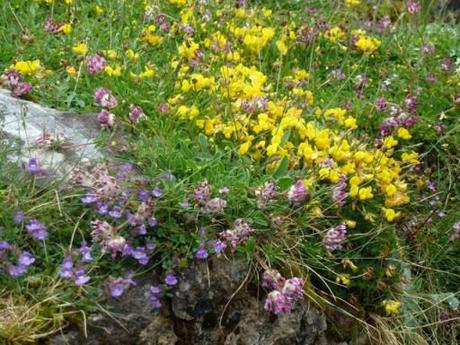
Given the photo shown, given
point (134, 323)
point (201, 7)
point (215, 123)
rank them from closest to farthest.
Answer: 1. point (134, 323)
2. point (215, 123)
3. point (201, 7)

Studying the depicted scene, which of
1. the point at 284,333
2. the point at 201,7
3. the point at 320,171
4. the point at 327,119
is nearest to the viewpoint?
the point at 284,333

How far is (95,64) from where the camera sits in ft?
12.5

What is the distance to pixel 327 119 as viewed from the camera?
396 cm

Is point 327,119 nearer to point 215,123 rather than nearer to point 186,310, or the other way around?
point 215,123

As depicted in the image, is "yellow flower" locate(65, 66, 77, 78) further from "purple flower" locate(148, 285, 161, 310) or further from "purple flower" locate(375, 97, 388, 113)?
"purple flower" locate(375, 97, 388, 113)

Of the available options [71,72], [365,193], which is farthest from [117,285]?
[71,72]

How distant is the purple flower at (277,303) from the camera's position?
2936 millimetres

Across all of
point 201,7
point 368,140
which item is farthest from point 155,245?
point 201,7

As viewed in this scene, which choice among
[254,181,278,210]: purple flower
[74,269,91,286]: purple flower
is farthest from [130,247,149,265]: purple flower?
[254,181,278,210]: purple flower

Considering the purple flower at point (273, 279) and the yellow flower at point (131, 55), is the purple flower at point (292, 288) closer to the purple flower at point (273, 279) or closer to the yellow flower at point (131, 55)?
the purple flower at point (273, 279)

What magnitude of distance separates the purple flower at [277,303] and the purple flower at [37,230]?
0.86 m

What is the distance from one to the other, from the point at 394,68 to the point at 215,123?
181 cm

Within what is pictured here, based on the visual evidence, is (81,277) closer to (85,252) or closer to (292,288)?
(85,252)

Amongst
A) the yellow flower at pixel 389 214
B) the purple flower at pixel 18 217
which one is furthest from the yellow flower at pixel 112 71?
the yellow flower at pixel 389 214
